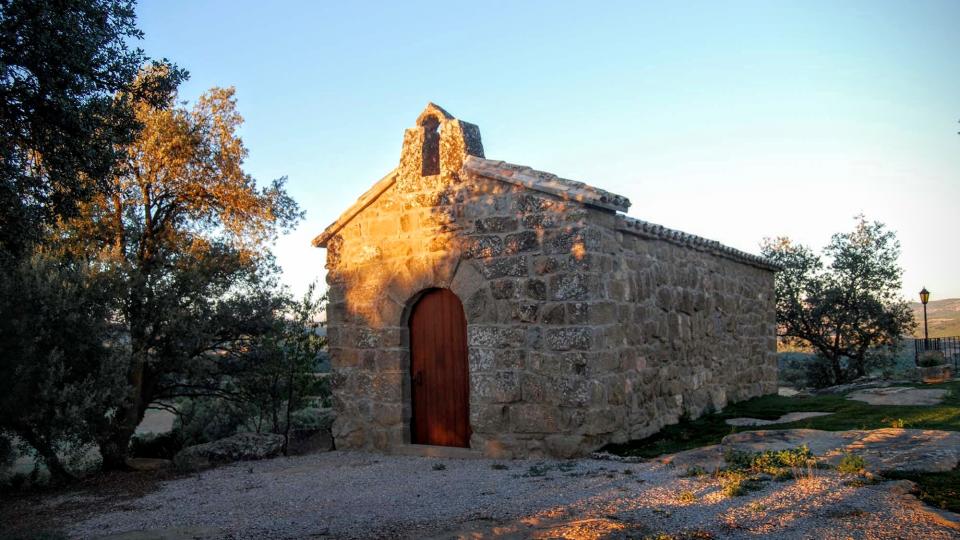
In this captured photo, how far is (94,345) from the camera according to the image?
338 inches

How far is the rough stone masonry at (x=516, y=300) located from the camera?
838 cm

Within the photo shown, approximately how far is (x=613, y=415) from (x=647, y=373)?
1273 mm

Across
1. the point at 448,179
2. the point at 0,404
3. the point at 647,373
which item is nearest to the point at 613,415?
the point at 647,373

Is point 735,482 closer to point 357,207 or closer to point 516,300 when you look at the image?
point 516,300

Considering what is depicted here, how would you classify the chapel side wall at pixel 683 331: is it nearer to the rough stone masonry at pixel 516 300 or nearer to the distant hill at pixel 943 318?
the rough stone masonry at pixel 516 300

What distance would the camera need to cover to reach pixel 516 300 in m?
8.73

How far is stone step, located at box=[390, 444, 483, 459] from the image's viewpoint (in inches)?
351

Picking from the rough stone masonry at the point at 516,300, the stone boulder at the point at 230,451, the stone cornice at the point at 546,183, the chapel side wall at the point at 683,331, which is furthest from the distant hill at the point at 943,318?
the stone boulder at the point at 230,451

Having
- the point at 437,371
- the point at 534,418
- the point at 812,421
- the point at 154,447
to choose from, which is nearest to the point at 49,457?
the point at 154,447

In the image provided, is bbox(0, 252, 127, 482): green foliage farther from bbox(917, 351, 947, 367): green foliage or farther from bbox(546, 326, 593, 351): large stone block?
bbox(917, 351, 947, 367): green foliage

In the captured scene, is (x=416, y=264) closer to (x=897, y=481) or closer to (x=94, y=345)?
(x=94, y=345)

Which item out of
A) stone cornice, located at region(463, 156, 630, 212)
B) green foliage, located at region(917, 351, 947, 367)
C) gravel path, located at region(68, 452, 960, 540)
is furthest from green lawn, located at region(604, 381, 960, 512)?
green foliage, located at region(917, 351, 947, 367)

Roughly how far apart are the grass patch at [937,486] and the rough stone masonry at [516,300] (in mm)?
3296

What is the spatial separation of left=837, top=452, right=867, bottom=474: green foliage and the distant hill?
40.2 m
